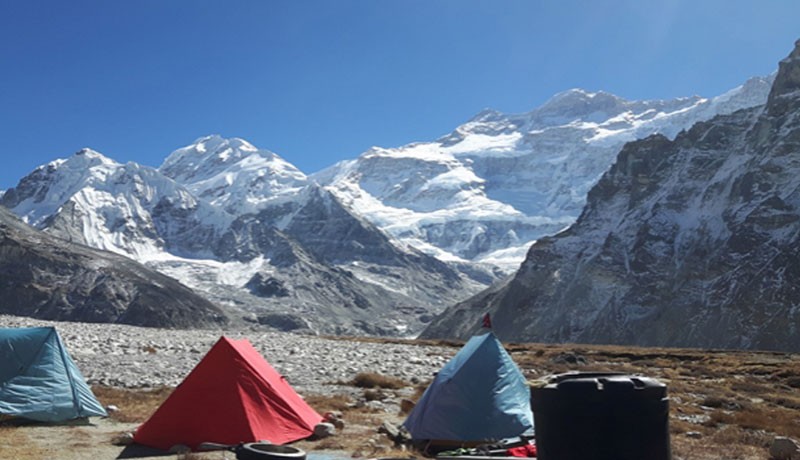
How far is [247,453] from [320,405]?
10.2 metres

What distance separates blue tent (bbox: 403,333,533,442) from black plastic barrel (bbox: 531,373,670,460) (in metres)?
8.61

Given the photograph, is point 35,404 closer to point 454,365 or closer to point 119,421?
point 119,421

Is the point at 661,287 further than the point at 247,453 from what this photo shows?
Yes

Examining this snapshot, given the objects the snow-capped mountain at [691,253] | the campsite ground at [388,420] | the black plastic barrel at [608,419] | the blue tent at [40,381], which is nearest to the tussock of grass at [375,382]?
the campsite ground at [388,420]

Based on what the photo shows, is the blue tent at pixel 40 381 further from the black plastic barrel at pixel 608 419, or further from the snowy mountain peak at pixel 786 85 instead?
the snowy mountain peak at pixel 786 85

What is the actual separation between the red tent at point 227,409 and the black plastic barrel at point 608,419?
9.80 meters

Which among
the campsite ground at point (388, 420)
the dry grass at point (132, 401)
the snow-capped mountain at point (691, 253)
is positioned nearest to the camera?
the campsite ground at point (388, 420)

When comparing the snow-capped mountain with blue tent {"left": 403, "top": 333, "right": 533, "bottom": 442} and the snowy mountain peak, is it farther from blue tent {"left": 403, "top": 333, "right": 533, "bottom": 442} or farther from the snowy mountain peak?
blue tent {"left": 403, "top": 333, "right": 533, "bottom": 442}

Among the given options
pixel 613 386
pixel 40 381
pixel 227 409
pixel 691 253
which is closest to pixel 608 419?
pixel 613 386

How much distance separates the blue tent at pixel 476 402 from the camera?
51.3 ft

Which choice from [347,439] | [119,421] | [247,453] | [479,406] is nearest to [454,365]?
[479,406]

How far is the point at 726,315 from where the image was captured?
384ft

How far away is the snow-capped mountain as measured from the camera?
117 m

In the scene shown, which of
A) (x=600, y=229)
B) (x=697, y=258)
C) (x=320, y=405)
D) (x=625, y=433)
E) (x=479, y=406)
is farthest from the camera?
(x=600, y=229)
